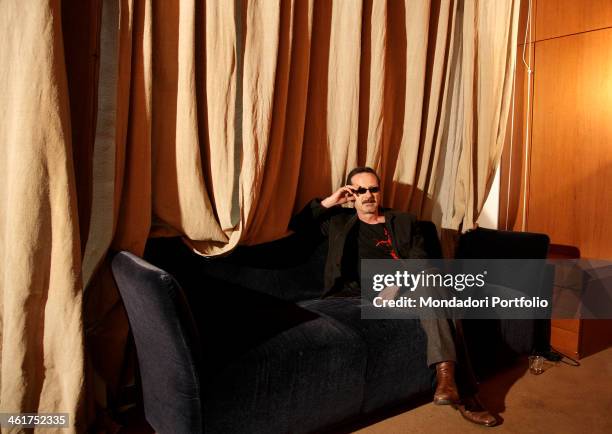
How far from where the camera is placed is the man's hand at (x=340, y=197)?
92.0 inches

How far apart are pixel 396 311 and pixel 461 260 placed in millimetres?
1045

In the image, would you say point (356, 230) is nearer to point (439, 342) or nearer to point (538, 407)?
point (439, 342)

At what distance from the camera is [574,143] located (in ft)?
10.2

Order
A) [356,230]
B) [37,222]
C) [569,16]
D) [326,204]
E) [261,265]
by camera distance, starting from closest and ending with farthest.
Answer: [37,222]
[261,265]
[326,204]
[356,230]
[569,16]

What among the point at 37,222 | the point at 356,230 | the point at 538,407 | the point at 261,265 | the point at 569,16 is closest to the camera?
the point at 37,222

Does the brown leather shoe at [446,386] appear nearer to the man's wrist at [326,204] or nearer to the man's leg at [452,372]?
the man's leg at [452,372]

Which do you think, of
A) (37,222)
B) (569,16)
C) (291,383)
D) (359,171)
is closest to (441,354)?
(291,383)

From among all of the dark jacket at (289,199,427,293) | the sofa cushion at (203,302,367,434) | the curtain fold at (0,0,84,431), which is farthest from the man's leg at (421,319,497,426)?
the curtain fold at (0,0,84,431)

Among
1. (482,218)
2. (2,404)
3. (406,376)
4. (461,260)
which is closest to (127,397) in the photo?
(2,404)

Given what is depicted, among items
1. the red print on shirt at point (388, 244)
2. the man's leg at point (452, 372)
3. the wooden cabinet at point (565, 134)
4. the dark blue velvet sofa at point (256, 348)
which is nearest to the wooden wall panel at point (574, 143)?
the wooden cabinet at point (565, 134)

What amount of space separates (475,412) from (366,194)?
1.10 meters

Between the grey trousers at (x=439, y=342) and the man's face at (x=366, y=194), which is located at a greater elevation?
the man's face at (x=366, y=194)

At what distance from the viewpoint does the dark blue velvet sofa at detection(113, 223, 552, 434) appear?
1452 millimetres

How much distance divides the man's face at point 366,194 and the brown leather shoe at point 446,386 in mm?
855
